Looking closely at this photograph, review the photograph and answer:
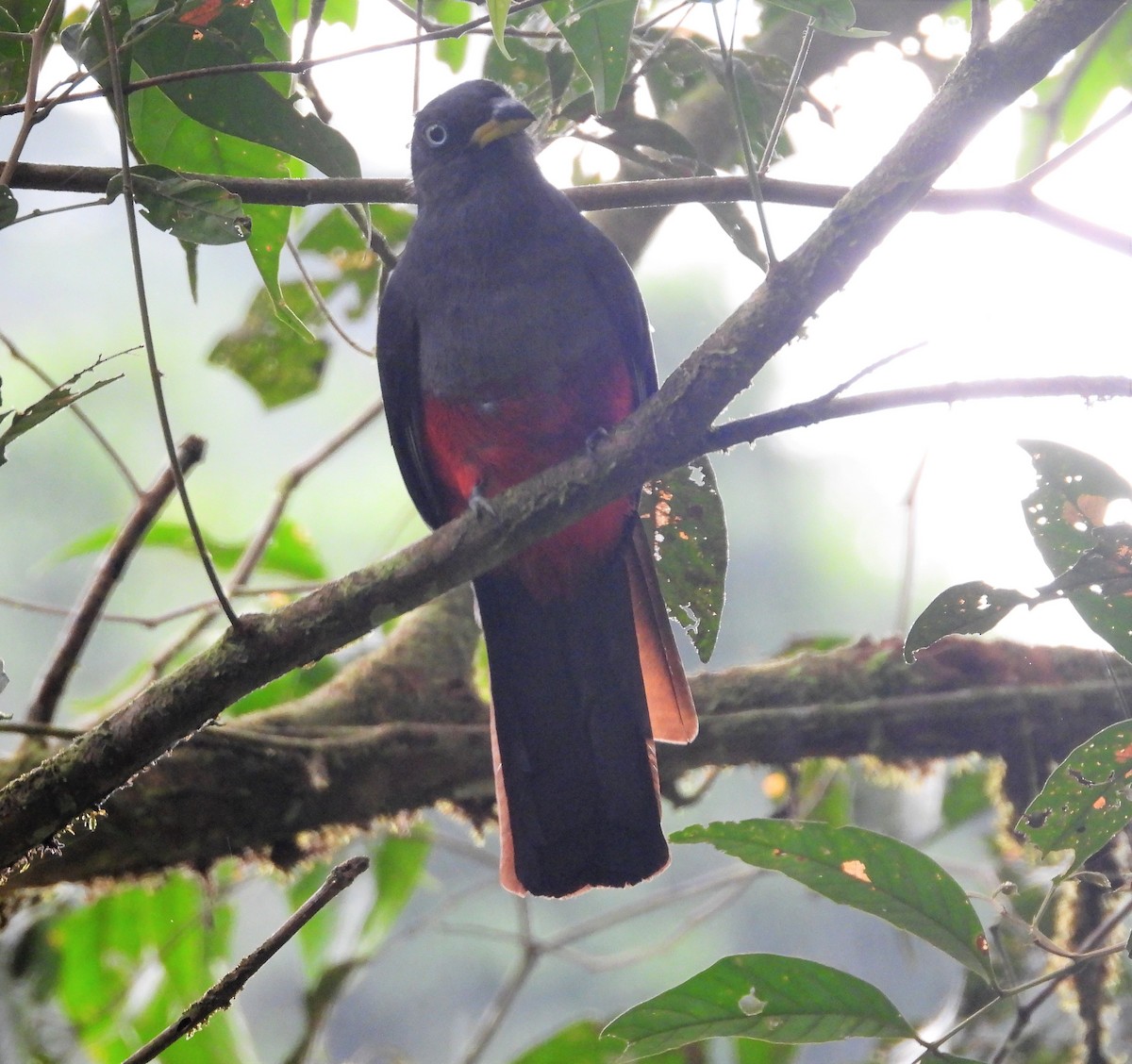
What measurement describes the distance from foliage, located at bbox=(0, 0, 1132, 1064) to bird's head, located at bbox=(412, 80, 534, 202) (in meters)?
0.09

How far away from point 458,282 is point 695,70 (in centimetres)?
70

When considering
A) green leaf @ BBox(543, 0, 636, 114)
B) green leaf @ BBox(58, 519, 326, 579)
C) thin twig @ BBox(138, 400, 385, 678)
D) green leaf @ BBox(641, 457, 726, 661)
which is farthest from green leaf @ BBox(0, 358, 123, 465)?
green leaf @ BBox(58, 519, 326, 579)

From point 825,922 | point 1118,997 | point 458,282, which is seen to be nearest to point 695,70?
point 458,282

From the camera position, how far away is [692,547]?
7.23ft

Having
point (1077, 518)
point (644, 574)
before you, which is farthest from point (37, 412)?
point (644, 574)

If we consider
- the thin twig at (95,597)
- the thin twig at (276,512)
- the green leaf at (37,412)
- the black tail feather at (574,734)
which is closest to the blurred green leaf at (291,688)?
the thin twig at (276,512)

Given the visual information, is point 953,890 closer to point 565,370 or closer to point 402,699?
point 565,370

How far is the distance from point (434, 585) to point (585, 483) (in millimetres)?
286

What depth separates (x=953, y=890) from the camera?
1.76 metres

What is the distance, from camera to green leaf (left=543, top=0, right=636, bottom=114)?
64.4 inches

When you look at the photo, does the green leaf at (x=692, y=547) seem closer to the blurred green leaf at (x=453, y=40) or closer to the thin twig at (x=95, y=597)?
the thin twig at (x=95, y=597)

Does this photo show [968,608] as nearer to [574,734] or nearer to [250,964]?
[250,964]

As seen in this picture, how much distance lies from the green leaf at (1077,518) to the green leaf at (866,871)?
0.43 meters

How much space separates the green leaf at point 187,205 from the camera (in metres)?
1.76
